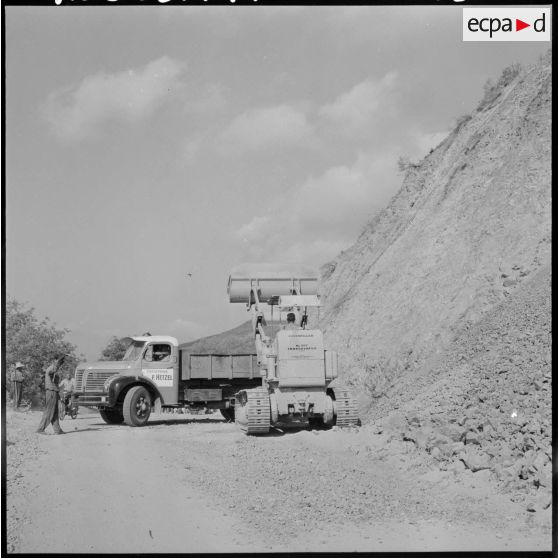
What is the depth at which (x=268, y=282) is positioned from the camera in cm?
1683

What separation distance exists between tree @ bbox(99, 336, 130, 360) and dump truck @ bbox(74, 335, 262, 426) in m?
0.43

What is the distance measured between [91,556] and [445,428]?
5.65 metres

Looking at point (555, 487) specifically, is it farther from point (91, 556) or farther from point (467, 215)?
point (467, 215)

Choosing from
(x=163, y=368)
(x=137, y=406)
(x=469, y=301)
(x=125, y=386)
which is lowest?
(x=137, y=406)

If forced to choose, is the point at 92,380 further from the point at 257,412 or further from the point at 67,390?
the point at 257,412

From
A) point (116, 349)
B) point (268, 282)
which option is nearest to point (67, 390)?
point (116, 349)

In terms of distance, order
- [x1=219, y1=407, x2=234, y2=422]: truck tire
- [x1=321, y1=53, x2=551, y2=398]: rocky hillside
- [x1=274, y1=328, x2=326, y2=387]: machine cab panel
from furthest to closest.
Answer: [x1=219, y1=407, x2=234, y2=422]: truck tire < [x1=321, y1=53, x2=551, y2=398]: rocky hillside < [x1=274, y1=328, x2=326, y2=387]: machine cab panel

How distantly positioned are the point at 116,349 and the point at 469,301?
9.61m

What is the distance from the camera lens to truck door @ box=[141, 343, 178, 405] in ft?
60.6

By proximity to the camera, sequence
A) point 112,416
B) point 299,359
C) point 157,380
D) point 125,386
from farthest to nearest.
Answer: point 112,416 → point 157,380 → point 125,386 → point 299,359

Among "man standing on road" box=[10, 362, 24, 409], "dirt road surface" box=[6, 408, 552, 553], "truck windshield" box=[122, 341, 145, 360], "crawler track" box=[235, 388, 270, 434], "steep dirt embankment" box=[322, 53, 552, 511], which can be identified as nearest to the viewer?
"dirt road surface" box=[6, 408, 552, 553]

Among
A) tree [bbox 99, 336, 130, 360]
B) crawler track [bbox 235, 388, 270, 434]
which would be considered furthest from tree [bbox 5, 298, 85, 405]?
crawler track [bbox 235, 388, 270, 434]

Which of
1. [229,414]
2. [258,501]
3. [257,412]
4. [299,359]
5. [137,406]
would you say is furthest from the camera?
[229,414]

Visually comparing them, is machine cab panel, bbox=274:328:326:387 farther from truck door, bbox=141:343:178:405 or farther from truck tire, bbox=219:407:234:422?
truck tire, bbox=219:407:234:422
